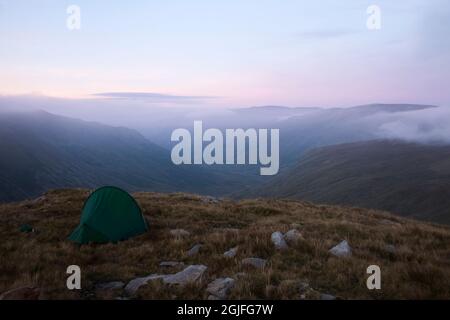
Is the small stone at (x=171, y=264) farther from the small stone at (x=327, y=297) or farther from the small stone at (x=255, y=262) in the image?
the small stone at (x=327, y=297)

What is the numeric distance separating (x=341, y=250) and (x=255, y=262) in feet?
8.96

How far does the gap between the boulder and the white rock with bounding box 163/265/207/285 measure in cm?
273

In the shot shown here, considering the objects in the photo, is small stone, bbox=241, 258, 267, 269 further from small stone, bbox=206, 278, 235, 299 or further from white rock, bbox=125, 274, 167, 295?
white rock, bbox=125, 274, 167, 295

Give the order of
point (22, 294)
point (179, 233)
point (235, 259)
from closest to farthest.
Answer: point (22, 294), point (235, 259), point (179, 233)

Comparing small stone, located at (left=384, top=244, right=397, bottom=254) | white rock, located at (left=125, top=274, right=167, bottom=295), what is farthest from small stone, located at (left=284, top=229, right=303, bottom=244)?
white rock, located at (left=125, top=274, right=167, bottom=295)

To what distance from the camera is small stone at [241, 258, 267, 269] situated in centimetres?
1093

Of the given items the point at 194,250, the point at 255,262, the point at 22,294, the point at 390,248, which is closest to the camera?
the point at 22,294

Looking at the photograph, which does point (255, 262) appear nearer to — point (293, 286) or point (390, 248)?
point (293, 286)

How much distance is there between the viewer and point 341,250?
480 inches

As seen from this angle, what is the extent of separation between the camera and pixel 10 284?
9820 mm

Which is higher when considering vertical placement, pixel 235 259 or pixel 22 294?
pixel 22 294

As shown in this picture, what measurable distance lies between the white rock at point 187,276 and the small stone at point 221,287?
56 cm

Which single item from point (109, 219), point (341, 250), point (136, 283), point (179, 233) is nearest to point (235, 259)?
point (136, 283)
